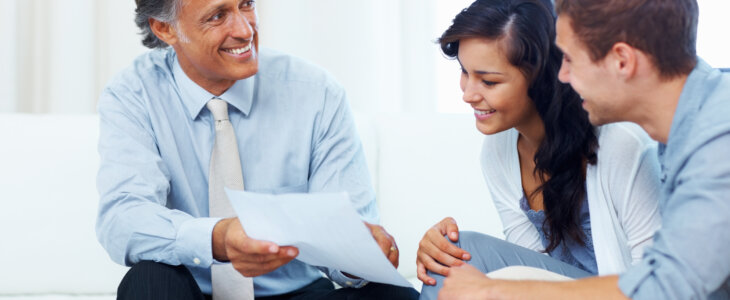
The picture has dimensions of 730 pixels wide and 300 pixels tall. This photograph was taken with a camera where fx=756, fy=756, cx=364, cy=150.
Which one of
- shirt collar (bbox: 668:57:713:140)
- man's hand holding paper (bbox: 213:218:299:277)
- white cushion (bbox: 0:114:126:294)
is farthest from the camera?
white cushion (bbox: 0:114:126:294)

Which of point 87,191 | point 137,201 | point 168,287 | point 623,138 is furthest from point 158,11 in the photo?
point 623,138

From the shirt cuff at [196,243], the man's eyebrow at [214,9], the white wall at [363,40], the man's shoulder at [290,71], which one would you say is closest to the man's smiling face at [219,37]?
the man's eyebrow at [214,9]

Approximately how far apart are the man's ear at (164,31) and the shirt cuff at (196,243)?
49 centimetres

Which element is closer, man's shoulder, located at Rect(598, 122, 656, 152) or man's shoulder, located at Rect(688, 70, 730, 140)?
man's shoulder, located at Rect(688, 70, 730, 140)

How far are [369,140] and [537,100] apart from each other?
2.19 ft

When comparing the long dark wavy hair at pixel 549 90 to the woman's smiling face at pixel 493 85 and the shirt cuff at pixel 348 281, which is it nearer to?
the woman's smiling face at pixel 493 85

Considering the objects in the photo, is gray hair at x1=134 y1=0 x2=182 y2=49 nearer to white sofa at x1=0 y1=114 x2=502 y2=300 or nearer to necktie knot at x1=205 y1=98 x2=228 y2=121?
necktie knot at x1=205 y1=98 x2=228 y2=121

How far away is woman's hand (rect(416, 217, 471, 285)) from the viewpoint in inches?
54.8

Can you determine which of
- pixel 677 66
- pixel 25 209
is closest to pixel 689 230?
pixel 677 66

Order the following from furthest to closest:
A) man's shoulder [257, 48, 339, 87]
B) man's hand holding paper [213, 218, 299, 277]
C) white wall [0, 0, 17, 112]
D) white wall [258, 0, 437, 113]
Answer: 1. white wall [258, 0, 437, 113]
2. white wall [0, 0, 17, 112]
3. man's shoulder [257, 48, 339, 87]
4. man's hand holding paper [213, 218, 299, 277]

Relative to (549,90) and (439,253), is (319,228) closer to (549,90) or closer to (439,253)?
(439,253)

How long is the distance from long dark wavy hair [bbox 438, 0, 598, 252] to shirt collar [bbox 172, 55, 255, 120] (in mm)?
483

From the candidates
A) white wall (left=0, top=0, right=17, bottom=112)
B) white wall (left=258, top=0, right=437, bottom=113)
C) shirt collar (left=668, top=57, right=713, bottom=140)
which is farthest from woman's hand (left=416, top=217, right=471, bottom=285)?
white wall (left=0, top=0, right=17, bottom=112)

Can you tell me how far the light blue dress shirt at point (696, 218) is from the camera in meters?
0.94
